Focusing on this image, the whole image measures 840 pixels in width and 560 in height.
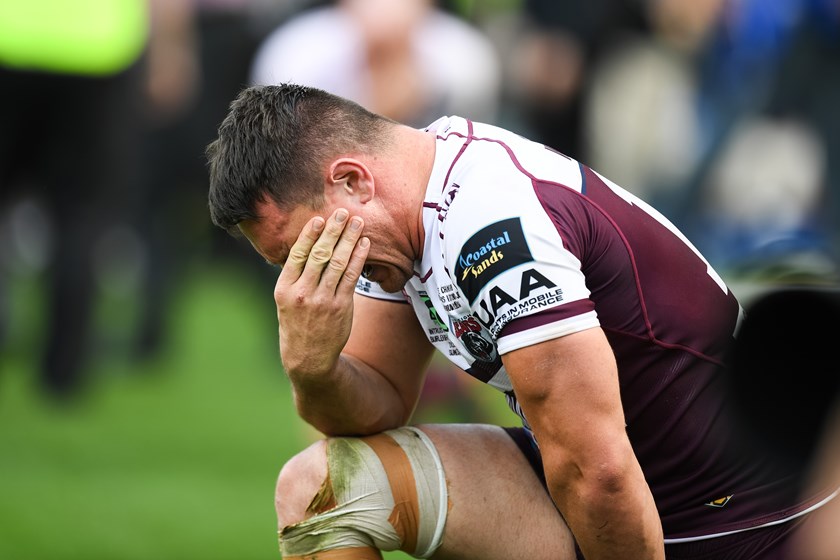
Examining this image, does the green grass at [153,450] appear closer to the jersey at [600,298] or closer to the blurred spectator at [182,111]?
the blurred spectator at [182,111]

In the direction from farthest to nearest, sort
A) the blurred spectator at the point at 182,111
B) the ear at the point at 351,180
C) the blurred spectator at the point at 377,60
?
the blurred spectator at the point at 182,111 → the blurred spectator at the point at 377,60 → the ear at the point at 351,180

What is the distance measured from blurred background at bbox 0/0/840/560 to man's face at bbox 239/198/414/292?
3.29 ft

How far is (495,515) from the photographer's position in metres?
3.55

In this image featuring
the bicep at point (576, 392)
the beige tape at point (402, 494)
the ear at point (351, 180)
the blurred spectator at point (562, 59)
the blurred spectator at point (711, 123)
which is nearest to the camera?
the bicep at point (576, 392)

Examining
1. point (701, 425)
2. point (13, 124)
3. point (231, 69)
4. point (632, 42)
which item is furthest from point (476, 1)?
point (701, 425)

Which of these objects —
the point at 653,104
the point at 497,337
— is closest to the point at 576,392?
the point at 497,337

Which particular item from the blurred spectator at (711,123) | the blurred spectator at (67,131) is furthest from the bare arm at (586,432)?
the blurred spectator at (711,123)

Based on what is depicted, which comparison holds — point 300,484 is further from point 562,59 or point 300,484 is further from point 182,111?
point 182,111

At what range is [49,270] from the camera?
7.83 m

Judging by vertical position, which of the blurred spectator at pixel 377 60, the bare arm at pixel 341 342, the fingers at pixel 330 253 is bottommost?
the bare arm at pixel 341 342

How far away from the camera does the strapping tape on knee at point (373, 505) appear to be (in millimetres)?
3438

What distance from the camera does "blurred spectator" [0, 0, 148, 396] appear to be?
7.54 meters

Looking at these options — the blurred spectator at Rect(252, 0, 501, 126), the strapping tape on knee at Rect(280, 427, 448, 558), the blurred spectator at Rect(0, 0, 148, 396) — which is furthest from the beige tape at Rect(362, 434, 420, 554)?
the blurred spectator at Rect(0, 0, 148, 396)

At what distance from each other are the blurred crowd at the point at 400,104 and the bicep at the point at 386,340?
3.40 feet
